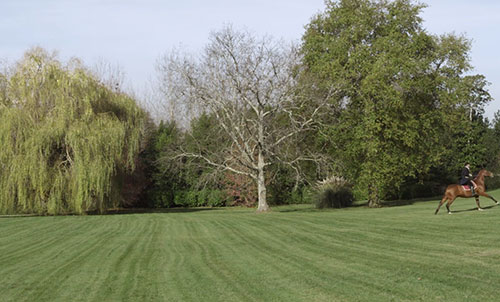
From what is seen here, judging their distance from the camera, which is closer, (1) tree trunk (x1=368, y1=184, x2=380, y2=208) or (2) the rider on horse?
(2) the rider on horse

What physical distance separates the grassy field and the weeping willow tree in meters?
11.7

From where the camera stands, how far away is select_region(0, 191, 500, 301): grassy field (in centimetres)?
912

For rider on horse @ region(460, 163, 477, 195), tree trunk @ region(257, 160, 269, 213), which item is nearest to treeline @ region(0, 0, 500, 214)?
tree trunk @ region(257, 160, 269, 213)

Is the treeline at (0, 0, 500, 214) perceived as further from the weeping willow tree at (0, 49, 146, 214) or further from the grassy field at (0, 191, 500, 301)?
the grassy field at (0, 191, 500, 301)

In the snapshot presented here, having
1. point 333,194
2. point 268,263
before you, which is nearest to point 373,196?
point 333,194

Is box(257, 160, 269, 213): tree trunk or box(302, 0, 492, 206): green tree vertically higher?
box(302, 0, 492, 206): green tree

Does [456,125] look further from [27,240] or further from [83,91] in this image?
[27,240]

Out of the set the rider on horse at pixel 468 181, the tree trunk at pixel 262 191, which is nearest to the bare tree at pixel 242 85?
the tree trunk at pixel 262 191

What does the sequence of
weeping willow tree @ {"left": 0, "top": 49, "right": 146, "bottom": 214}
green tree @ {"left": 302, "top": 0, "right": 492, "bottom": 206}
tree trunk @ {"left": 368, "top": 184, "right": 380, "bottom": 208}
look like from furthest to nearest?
tree trunk @ {"left": 368, "top": 184, "right": 380, "bottom": 208} → green tree @ {"left": 302, "top": 0, "right": 492, "bottom": 206} → weeping willow tree @ {"left": 0, "top": 49, "right": 146, "bottom": 214}

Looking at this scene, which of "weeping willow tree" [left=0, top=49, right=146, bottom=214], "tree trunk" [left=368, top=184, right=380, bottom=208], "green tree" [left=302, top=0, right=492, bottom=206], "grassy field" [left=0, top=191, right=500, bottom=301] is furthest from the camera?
"tree trunk" [left=368, top=184, right=380, bottom=208]

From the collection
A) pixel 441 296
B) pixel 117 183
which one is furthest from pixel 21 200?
pixel 441 296

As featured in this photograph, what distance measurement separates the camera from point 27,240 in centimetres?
1975

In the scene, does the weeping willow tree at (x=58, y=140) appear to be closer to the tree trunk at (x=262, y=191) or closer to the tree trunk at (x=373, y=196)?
the tree trunk at (x=262, y=191)

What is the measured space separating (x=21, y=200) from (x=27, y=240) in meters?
13.2
